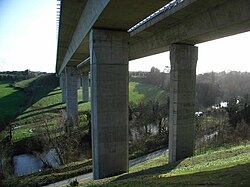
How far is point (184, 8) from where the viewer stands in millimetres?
10734

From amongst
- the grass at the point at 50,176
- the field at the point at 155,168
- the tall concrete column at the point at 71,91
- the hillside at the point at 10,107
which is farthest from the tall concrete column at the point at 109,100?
the hillside at the point at 10,107

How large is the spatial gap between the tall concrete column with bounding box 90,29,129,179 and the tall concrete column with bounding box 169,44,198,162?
4.68m

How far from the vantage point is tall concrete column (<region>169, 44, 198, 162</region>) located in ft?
49.4

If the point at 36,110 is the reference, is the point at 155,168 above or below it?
above

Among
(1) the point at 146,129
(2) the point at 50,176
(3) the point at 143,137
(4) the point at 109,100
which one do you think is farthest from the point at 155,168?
(1) the point at 146,129

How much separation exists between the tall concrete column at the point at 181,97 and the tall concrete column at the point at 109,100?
4.68 m

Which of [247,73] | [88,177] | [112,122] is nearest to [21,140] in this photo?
[88,177]

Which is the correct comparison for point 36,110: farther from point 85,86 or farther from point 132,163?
point 132,163

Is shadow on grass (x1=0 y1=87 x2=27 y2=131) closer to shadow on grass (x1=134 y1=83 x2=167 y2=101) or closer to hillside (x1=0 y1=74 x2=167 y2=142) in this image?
hillside (x1=0 y1=74 x2=167 y2=142)

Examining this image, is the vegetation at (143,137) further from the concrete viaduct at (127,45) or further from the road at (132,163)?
the concrete viaduct at (127,45)

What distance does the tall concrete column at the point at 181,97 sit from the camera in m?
15.1

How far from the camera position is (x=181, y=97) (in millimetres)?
15273

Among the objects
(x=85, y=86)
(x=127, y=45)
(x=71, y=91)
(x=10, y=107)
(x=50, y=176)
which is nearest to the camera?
(x=127, y=45)

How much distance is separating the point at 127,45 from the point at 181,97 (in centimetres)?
599
